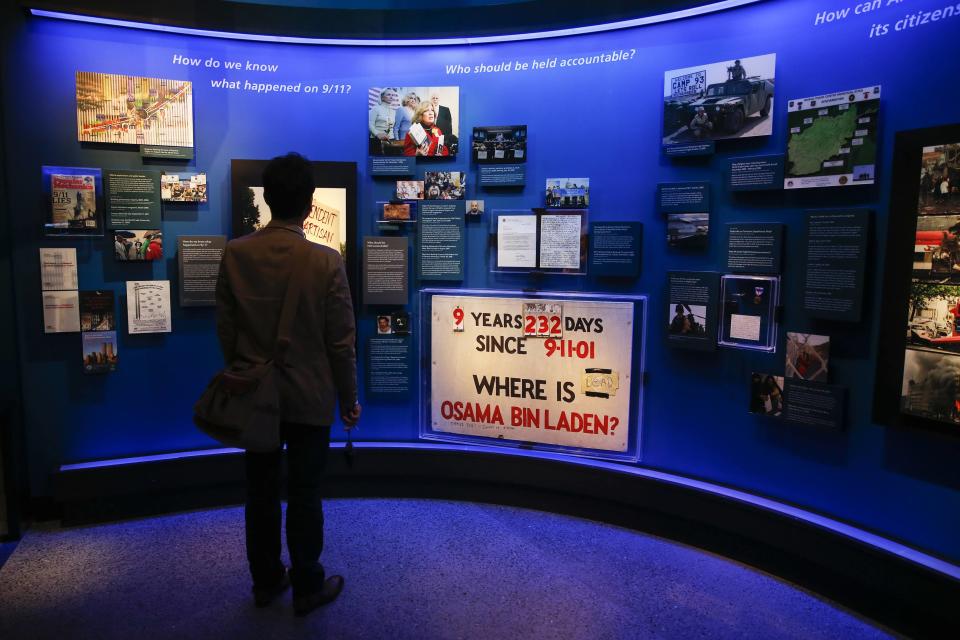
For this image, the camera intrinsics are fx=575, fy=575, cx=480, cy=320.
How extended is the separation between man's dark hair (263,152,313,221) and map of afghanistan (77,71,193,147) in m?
1.60

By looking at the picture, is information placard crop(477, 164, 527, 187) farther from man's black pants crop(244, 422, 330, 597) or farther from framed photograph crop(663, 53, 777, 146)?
man's black pants crop(244, 422, 330, 597)

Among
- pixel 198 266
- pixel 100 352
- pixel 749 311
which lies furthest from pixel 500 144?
pixel 100 352

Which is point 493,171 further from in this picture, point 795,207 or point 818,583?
point 818,583

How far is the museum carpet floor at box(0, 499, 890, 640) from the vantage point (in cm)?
242

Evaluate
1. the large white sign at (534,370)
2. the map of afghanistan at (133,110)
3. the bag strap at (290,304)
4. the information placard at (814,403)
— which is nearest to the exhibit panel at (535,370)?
the large white sign at (534,370)

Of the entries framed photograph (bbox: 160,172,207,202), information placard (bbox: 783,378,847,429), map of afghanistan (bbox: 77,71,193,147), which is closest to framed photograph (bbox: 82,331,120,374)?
framed photograph (bbox: 160,172,207,202)

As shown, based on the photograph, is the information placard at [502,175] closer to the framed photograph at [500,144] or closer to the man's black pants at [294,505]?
the framed photograph at [500,144]

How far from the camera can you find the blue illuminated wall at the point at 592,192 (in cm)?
257

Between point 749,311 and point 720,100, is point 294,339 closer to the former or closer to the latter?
point 749,311

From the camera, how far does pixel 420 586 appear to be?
2721mm

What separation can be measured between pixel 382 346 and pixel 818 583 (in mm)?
2676

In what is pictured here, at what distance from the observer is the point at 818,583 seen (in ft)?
8.91

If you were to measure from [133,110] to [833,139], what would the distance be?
378 centimetres

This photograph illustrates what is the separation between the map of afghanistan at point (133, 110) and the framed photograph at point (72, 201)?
0.22m
